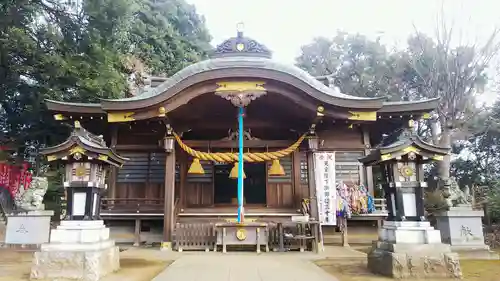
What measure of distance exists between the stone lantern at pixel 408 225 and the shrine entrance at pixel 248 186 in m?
6.21

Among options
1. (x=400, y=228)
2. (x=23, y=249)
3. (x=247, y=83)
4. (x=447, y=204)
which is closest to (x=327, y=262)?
(x=400, y=228)

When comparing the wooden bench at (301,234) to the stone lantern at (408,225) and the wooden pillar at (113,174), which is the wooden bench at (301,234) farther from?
the wooden pillar at (113,174)

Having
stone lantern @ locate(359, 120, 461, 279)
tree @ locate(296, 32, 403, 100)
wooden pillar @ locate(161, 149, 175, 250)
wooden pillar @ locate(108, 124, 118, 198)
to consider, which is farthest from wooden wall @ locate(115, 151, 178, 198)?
tree @ locate(296, 32, 403, 100)

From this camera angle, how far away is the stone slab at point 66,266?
543 cm

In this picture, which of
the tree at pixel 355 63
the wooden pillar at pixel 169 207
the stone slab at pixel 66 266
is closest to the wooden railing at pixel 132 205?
the wooden pillar at pixel 169 207

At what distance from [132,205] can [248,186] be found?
415 centimetres

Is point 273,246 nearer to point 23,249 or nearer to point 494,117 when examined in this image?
point 23,249

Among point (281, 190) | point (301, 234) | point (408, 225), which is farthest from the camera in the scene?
point (281, 190)

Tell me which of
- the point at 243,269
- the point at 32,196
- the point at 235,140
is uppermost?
the point at 235,140

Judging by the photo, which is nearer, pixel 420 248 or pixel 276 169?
pixel 420 248

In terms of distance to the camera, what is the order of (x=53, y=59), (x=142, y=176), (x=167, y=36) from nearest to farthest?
(x=142, y=176), (x=53, y=59), (x=167, y=36)

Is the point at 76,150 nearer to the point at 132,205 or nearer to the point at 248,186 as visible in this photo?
the point at 132,205

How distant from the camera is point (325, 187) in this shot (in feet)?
31.8

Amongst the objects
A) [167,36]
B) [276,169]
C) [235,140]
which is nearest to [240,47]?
[235,140]
